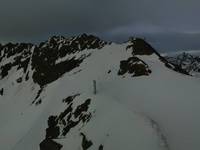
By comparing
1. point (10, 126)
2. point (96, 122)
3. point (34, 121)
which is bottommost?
point (10, 126)

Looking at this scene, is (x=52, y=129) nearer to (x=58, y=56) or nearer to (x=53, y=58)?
(x=58, y=56)

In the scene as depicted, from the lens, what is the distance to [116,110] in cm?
3275

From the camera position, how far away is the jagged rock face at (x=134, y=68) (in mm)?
42312

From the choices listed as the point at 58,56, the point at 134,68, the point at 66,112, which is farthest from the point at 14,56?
the point at 134,68

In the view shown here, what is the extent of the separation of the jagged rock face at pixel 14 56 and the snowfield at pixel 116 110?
43.3 meters

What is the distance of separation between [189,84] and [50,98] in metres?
29.5

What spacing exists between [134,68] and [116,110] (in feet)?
40.3

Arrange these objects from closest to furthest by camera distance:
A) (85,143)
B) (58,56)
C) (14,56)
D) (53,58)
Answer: (85,143) → (58,56) → (53,58) → (14,56)

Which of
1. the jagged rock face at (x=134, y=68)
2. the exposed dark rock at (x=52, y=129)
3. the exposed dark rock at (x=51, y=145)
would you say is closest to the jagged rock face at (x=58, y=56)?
the exposed dark rock at (x=52, y=129)

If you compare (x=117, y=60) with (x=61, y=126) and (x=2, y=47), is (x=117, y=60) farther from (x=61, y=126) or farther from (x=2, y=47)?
(x=2, y=47)

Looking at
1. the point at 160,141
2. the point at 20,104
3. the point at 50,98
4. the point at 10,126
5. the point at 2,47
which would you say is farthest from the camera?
the point at 2,47

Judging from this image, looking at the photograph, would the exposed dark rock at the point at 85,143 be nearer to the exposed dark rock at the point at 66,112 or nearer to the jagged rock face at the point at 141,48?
the exposed dark rock at the point at 66,112

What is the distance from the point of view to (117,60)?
5550 centimetres

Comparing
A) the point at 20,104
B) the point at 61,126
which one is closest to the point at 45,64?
the point at 20,104
